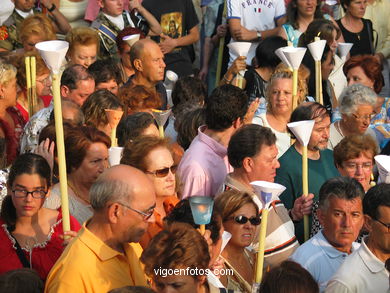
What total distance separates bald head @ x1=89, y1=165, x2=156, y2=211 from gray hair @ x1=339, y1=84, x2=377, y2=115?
3787 mm

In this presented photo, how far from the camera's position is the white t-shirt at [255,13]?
10.9 meters

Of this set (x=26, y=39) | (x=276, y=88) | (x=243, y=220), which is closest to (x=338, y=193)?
(x=243, y=220)

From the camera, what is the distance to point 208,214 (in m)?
4.86

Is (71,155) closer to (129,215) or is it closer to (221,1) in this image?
(129,215)

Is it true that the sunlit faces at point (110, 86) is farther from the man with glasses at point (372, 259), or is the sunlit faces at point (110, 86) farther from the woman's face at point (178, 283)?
the woman's face at point (178, 283)

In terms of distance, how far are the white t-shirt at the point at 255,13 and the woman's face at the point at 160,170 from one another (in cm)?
500

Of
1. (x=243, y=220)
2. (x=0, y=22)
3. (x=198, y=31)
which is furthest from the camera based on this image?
(x=198, y=31)

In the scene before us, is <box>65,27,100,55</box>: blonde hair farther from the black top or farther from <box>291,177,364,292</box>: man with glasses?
<box>291,177,364,292</box>: man with glasses

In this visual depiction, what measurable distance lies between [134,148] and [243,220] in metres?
0.83

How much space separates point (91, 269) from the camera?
4.61 metres

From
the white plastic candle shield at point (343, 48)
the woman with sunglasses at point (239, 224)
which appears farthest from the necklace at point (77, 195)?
the white plastic candle shield at point (343, 48)

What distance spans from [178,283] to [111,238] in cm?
50

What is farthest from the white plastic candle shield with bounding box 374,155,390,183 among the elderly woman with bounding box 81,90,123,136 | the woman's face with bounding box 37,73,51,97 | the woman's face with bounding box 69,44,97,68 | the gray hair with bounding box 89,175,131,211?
the woman's face with bounding box 69,44,97,68

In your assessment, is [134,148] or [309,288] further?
[134,148]
